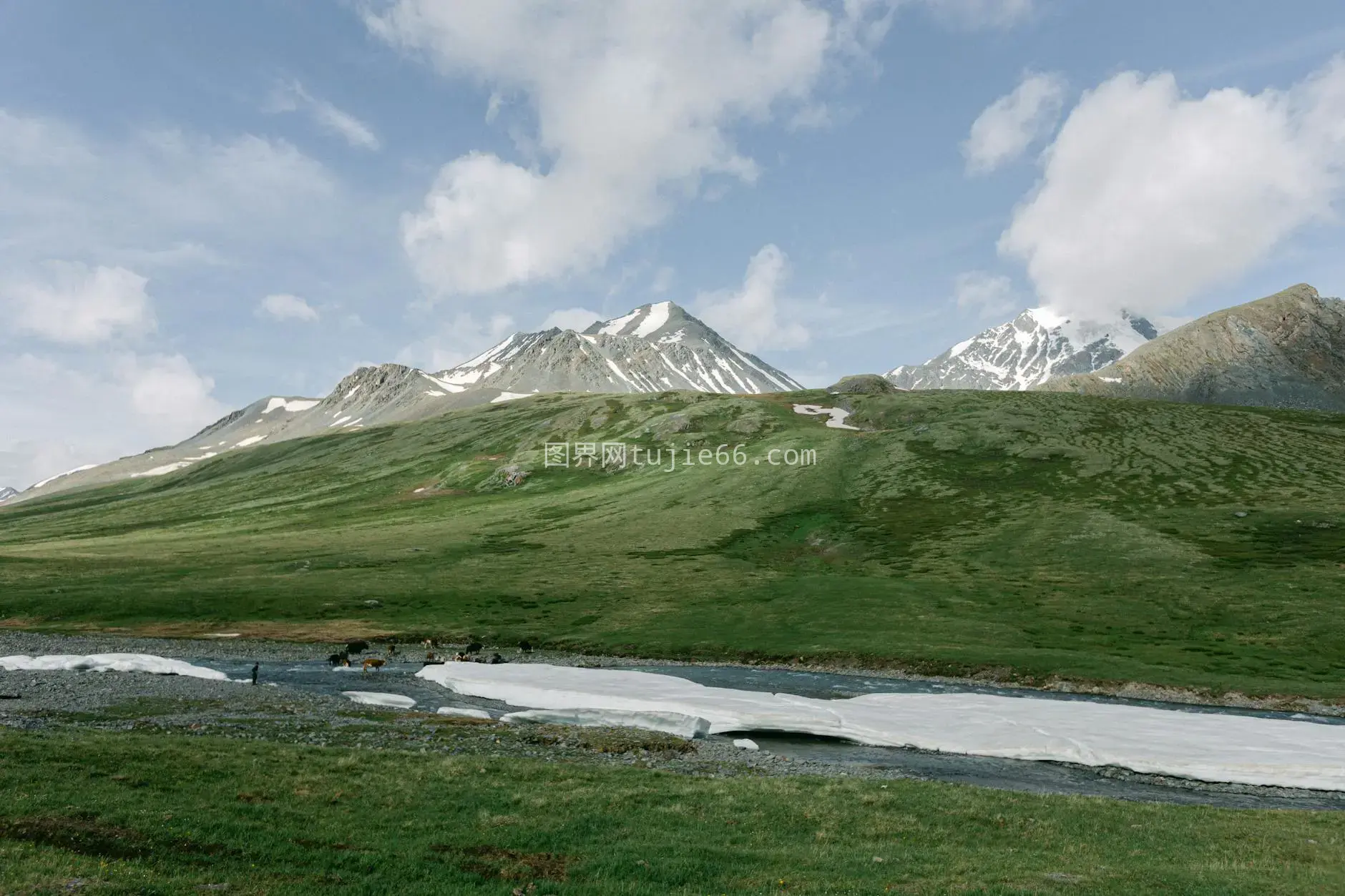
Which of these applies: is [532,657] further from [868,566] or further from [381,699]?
[868,566]

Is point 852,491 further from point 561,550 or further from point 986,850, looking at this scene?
point 986,850

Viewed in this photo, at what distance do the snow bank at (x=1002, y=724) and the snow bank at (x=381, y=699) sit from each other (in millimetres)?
6686

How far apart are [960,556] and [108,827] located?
11322cm

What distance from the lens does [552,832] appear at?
23719mm

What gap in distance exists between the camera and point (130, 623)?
282ft

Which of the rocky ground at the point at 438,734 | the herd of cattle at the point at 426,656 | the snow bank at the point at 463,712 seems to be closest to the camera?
the rocky ground at the point at 438,734

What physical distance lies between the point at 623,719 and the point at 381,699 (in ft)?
61.4

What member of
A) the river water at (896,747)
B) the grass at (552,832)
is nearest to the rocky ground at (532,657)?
the river water at (896,747)

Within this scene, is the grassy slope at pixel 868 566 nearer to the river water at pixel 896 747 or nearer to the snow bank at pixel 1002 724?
the river water at pixel 896 747

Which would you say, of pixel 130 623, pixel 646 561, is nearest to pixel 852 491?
pixel 646 561

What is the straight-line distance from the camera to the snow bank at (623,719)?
154 feet

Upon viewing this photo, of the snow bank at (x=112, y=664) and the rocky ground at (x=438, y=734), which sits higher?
the snow bank at (x=112, y=664)

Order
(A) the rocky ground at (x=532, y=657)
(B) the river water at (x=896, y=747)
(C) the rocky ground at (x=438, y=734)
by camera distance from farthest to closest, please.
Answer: (A) the rocky ground at (x=532, y=657) < (B) the river water at (x=896, y=747) < (C) the rocky ground at (x=438, y=734)

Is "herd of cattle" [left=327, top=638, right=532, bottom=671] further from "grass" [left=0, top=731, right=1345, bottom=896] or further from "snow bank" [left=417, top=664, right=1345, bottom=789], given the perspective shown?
"grass" [left=0, top=731, right=1345, bottom=896]
